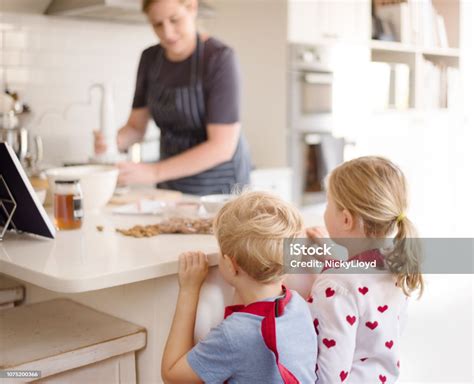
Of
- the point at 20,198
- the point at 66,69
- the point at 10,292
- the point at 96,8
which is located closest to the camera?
the point at 20,198

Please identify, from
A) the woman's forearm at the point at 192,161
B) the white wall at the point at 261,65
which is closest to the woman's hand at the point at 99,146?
the woman's forearm at the point at 192,161

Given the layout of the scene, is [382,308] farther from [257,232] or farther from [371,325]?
[257,232]

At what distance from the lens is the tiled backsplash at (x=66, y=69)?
3.13 meters

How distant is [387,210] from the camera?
4.26 feet

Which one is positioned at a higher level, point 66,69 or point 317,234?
point 66,69

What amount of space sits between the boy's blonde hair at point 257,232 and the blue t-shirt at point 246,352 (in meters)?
0.09

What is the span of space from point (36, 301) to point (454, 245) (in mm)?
1631

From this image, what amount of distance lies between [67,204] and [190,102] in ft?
3.17

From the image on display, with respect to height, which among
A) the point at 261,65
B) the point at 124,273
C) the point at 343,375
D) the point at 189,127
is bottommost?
the point at 343,375

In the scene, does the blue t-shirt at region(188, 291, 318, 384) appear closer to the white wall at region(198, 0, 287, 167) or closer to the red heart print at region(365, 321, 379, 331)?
the red heart print at region(365, 321, 379, 331)

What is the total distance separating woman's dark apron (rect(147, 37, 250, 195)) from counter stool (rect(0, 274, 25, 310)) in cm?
93

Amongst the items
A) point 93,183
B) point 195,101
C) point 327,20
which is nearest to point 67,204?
point 93,183

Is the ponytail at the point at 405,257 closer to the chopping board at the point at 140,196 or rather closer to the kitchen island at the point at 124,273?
the kitchen island at the point at 124,273

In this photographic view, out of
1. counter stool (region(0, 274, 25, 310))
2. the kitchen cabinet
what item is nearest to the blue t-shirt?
counter stool (region(0, 274, 25, 310))
